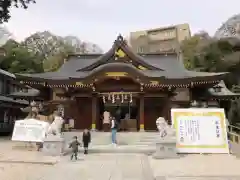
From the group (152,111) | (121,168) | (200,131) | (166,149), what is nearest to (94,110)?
(152,111)

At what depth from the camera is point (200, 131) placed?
11930 millimetres

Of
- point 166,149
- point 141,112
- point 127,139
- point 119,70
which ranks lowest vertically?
point 166,149

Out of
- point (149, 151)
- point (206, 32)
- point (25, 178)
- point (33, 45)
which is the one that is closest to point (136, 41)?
point (206, 32)

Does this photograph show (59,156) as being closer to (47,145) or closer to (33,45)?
(47,145)

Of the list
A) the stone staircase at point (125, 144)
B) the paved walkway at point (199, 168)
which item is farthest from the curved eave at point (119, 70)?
the paved walkway at point (199, 168)

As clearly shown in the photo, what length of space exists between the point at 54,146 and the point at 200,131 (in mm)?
6578

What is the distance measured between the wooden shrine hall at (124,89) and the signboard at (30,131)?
19.1 ft

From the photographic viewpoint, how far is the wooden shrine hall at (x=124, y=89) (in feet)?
60.3

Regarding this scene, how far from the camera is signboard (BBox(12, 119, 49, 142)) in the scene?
13008mm

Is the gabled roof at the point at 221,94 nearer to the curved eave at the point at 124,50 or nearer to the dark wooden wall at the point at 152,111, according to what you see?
the dark wooden wall at the point at 152,111

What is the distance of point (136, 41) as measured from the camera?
7106cm

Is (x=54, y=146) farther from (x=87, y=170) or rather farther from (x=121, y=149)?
(x=87, y=170)

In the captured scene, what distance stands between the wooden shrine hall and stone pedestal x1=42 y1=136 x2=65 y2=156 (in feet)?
23.2

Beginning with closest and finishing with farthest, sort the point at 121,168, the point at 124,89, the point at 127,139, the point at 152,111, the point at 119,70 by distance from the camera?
the point at 121,168 → the point at 127,139 → the point at 119,70 → the point at 124,89 → the point at 152,111
